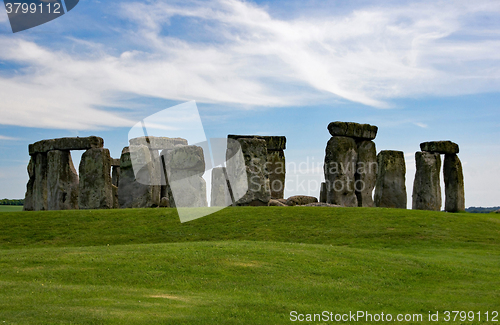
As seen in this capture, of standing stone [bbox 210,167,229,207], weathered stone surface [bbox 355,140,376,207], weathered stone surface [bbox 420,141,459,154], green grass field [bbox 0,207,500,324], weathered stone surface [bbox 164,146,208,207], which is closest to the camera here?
green grass field [bbox 0,207,500,324]

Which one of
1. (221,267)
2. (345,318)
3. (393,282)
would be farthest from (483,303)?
(221,267)

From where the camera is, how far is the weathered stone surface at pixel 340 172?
27391 mm

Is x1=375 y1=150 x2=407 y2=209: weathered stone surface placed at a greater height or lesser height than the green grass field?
greater

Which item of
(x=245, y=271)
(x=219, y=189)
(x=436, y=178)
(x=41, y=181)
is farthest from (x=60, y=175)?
(x=436, y=178)

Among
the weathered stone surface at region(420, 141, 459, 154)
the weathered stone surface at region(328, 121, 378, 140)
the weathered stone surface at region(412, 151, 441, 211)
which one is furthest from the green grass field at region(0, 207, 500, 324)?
the weathered stone surface at region(420, 141, 459, 154)

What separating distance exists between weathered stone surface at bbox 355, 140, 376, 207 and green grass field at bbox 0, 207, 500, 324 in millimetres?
7029

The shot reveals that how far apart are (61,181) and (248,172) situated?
11.2 metres

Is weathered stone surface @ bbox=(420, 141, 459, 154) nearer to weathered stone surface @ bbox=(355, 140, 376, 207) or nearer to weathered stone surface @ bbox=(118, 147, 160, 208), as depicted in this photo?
weathered stone surface @ bbox=(355, 140, 376, 207)

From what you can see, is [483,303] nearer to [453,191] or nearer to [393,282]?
[393,282]

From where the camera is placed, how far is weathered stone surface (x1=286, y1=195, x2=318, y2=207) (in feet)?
99.0

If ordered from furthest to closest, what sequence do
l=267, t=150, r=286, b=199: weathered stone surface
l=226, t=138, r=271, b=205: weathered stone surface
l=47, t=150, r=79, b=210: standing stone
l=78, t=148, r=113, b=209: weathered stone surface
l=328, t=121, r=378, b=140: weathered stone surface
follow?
l=267, t=150, r=286, b=199: weathered stone surface
l=47, t=150, r=79, b=210: standing stone
l=328, t=121, r=378, b=140: weathered stone surface
l=78, t=148, r=113, b=209: weathered stone surface
l=226, t=138, r=271, b=205: weathered stone surface

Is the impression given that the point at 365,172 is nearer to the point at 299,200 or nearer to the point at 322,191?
the point at 299,200

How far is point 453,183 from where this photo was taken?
3203 cm

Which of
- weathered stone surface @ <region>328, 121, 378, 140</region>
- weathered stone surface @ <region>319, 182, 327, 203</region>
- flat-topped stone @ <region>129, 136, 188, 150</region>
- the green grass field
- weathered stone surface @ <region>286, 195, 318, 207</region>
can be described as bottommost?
the green grass field
